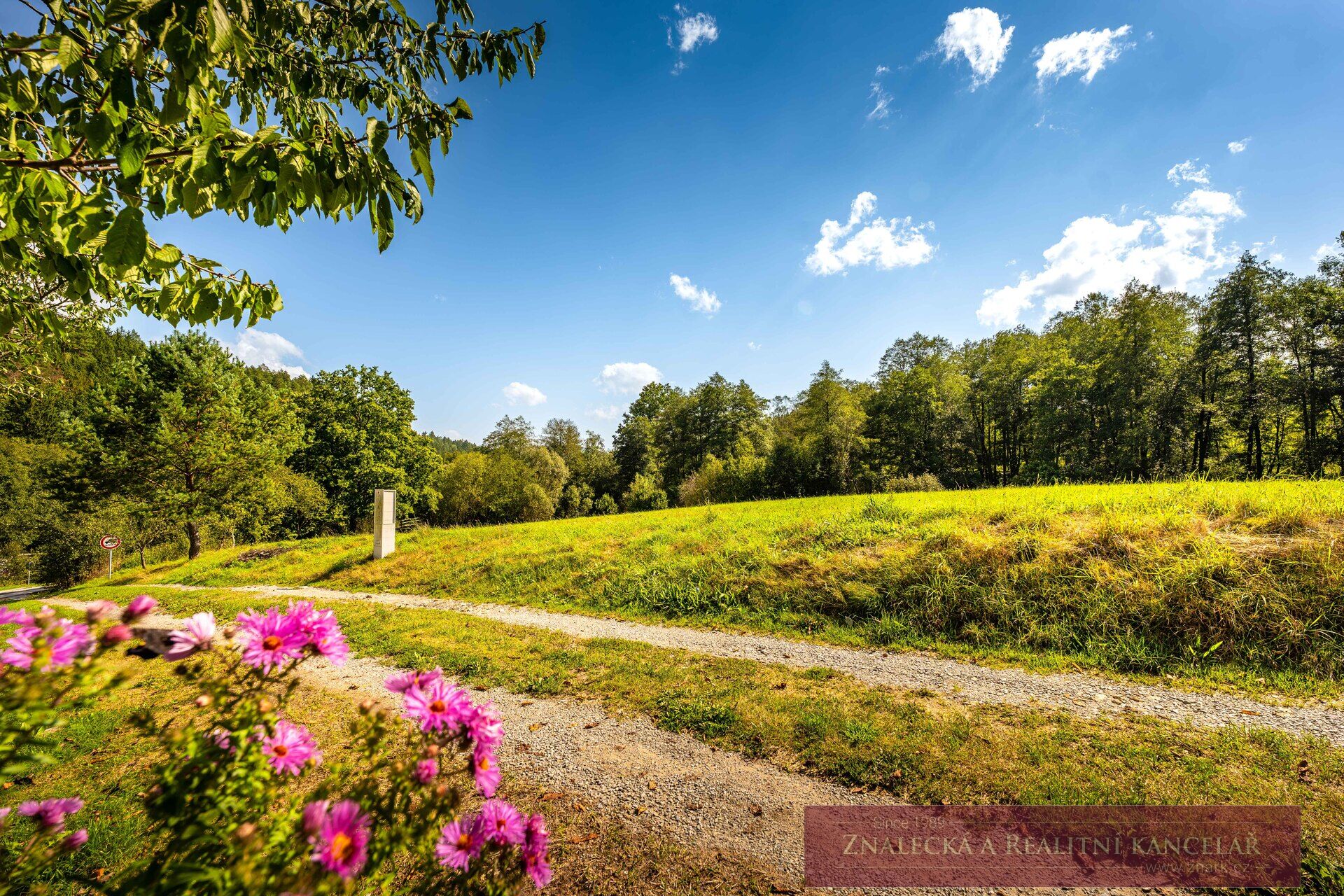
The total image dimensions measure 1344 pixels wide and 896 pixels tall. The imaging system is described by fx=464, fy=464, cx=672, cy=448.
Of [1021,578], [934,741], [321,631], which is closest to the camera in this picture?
[321,631]

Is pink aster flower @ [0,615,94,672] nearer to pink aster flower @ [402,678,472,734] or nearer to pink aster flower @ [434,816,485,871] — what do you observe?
pink aster flower @ [402,678,472,734]

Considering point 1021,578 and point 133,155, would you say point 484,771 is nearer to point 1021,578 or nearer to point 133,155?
point 133,155

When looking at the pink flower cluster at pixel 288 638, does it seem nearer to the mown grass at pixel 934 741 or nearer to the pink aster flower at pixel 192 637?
the pink aster flower at pixel 192 637

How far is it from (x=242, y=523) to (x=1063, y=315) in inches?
2158

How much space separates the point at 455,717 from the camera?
1399 millimetres

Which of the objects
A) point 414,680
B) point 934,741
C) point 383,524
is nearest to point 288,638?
point 414,680

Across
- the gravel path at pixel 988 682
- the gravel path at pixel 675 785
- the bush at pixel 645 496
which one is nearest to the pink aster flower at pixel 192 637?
the gravel path at pixel 675 785

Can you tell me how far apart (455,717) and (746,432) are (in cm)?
4225

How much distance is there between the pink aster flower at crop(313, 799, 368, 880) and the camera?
39.6 inches

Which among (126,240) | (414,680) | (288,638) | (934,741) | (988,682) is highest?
(126,240)

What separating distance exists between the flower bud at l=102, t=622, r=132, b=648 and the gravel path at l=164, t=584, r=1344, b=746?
232 inches

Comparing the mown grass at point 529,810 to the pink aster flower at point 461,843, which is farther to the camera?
the mown grass at point 529,810

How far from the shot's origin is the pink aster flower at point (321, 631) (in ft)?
4.94

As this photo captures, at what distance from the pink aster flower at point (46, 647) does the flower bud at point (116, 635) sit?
0.12 m
